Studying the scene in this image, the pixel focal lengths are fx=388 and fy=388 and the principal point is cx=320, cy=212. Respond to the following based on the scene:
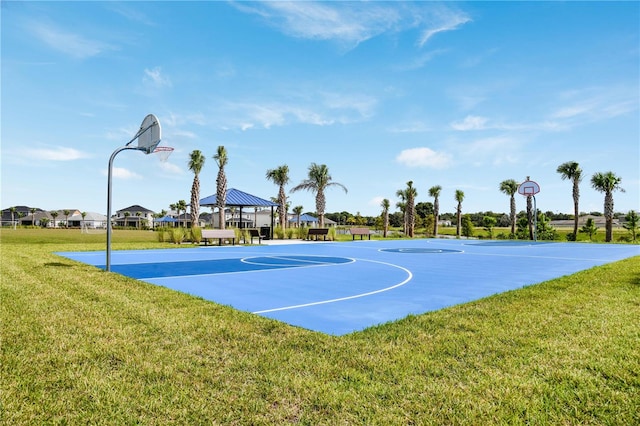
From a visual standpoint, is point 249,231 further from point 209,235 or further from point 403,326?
point 403,326

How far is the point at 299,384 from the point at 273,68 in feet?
57.9

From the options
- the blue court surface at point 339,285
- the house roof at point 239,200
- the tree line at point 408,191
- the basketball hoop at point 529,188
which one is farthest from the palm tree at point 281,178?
the blue court surface at point 339,285

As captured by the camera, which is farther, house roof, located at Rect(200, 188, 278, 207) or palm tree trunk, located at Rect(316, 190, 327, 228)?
palm tree trunk, located at Rect(316, 190, 327, 228)

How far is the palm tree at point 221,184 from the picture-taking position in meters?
29.8

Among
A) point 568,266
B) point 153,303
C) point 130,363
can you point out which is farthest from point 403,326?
point 568,266

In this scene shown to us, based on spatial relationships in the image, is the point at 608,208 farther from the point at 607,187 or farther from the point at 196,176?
the point at 196,176

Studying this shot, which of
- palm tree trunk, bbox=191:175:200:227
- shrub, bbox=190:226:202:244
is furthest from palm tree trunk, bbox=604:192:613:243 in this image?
palm tree trunk, bbox=191:175:200:227

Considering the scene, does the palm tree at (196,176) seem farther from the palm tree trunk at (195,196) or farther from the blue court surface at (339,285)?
the blue court surface at (339,285)

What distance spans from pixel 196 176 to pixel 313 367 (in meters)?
29.4

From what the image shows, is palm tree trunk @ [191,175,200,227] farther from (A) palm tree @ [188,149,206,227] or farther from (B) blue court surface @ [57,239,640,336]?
(B) blue court surface @ [57,239,640,336]

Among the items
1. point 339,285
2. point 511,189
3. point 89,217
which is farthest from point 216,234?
point 89,217

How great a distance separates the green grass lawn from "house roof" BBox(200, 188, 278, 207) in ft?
78.1

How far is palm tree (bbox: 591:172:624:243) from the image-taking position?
1346 inches

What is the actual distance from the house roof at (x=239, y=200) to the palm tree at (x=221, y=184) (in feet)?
1.26
